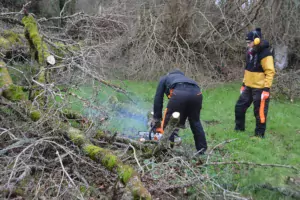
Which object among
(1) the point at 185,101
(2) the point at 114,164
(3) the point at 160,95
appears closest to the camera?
(2) the point at 114,164

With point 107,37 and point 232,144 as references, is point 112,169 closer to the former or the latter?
point 232,144

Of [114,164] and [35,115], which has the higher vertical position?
[35,115]

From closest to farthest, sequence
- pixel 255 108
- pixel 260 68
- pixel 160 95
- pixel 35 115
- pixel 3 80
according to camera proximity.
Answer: pixel 35 115, pixel 3 80, pixel 160 95, pixel 260 68, pixel 255 108

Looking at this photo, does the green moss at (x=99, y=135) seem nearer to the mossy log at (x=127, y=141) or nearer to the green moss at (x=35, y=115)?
the mossy log at (x=127, y=141)

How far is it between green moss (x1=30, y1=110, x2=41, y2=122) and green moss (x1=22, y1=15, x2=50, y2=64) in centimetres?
110

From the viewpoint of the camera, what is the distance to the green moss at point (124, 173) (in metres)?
3.06

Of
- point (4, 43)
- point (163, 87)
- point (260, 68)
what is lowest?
point (163, 87)

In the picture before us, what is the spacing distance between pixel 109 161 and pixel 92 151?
1.03 ft

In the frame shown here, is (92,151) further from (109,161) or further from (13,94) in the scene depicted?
(13,94)

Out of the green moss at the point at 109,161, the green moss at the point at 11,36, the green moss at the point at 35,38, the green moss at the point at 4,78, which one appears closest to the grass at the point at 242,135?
the green moss at the point at 35,38

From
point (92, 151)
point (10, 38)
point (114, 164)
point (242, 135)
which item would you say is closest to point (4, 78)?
point (92, 151)

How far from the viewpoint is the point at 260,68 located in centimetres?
567

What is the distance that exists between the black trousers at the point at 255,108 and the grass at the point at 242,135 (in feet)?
0.66

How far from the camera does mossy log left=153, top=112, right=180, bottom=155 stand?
10.9 ft
